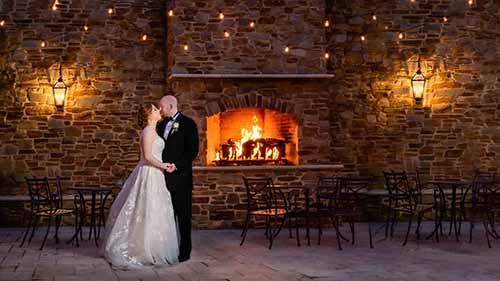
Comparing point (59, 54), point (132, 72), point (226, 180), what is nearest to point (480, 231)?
point (226, 180)

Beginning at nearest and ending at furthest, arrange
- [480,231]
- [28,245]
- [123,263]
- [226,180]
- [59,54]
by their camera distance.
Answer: [123,263]
[28,245]
[480,231]
[226,180]
[59,54]

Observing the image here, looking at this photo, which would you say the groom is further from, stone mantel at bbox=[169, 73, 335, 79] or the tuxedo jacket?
stone mantel at bbox=[169, 73, 335, 79]

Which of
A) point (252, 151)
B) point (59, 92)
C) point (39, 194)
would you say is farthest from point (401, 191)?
point (59, 92)

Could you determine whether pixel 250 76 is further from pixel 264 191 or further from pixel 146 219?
pixel 146 219

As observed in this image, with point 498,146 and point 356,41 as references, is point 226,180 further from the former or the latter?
point 498,146

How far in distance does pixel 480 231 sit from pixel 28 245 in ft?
20.4

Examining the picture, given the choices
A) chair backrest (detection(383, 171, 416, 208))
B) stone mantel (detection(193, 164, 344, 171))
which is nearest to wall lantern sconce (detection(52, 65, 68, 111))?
stone mantel (detection(193, 164, 344, 171))

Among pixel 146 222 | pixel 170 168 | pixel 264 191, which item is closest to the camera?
pixel 146 222

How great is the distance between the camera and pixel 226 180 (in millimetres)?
10023

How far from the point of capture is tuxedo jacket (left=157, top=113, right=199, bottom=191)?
6812 mm

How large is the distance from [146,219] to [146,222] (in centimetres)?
3

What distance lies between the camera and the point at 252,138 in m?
10.8

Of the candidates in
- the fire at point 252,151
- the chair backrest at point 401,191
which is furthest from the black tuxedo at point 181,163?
the fire at point 252,151

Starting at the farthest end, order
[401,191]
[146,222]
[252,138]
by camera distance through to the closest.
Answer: [252,138] → [401,191] → [146,222]
